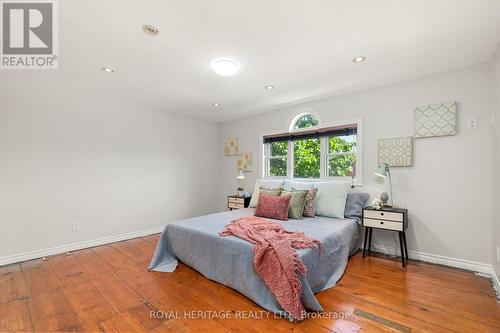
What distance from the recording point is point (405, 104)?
119 inches

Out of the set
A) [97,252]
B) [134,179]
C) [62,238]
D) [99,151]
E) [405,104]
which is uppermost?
[405,104]

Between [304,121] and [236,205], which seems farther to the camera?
[236,205]

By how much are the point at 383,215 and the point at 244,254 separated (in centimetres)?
185

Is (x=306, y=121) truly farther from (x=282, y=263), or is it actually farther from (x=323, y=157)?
(x=282, y=263)

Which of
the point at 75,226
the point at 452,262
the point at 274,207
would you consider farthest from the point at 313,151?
the point at 75,226

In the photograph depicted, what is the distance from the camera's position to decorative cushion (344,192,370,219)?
3.14 m

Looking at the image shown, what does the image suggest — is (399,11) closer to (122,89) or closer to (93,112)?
(122,89)

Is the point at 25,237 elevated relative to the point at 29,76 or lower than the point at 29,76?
Result: lower

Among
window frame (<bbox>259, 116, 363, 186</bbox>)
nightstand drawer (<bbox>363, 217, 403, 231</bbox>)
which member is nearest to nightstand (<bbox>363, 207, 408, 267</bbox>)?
nightstand drawer (<bbox>363, 217, 403, 231</bbox>)

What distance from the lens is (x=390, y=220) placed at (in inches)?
109

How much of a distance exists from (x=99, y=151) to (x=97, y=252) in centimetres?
149

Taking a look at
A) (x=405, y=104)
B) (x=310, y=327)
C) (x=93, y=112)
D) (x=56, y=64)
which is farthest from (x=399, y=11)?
(x=93, y=112)

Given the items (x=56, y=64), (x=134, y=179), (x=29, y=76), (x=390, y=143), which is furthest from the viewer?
(x=134, y=179)

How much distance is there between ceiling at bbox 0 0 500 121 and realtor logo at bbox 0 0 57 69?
0.30 ft
